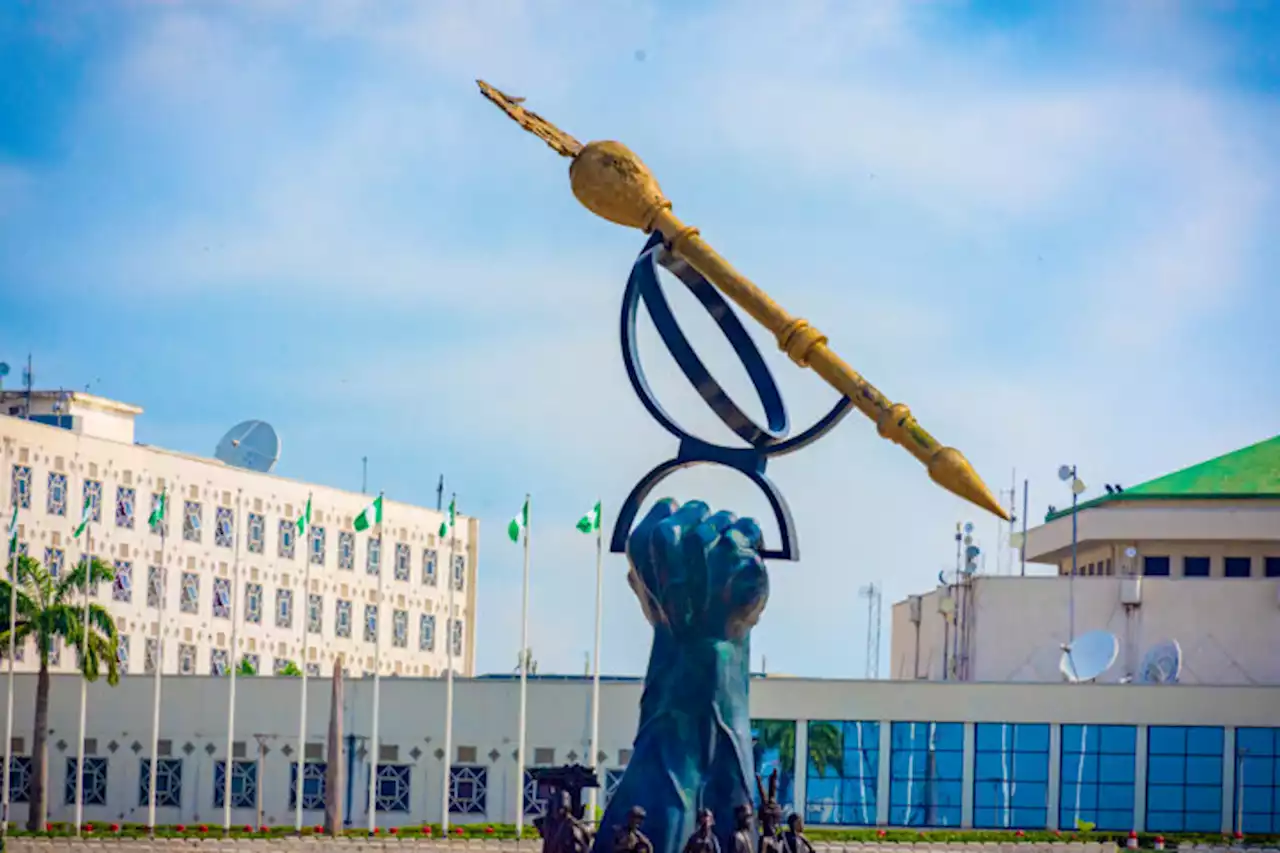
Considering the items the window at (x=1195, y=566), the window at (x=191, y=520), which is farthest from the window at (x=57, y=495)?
the window at (x=1195, y=566)

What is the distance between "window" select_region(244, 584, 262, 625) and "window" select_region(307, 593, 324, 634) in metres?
2.18

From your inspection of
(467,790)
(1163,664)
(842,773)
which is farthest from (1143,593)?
(467,790)

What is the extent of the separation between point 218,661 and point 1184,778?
34571mm

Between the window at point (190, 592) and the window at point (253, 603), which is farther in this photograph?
the window at point (253, 603)

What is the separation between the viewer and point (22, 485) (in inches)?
3337

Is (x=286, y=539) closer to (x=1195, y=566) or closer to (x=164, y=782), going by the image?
(x=164, y=782)

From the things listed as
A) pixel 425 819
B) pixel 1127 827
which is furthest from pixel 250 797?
pixel 1127 827

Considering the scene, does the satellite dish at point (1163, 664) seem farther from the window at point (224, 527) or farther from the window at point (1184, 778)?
the window at point (224, 527)

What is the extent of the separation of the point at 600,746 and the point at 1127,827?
13.3m

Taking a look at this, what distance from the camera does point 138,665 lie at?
295ft

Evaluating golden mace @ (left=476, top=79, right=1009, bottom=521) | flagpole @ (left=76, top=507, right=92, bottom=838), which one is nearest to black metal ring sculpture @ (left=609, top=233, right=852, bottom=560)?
golden mace @ (left=476, top=79, right=1009, bottom=521)

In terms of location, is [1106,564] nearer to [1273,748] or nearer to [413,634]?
[1273,748]

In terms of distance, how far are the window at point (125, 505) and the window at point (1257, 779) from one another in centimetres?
3582

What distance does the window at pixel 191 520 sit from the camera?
90938mm
